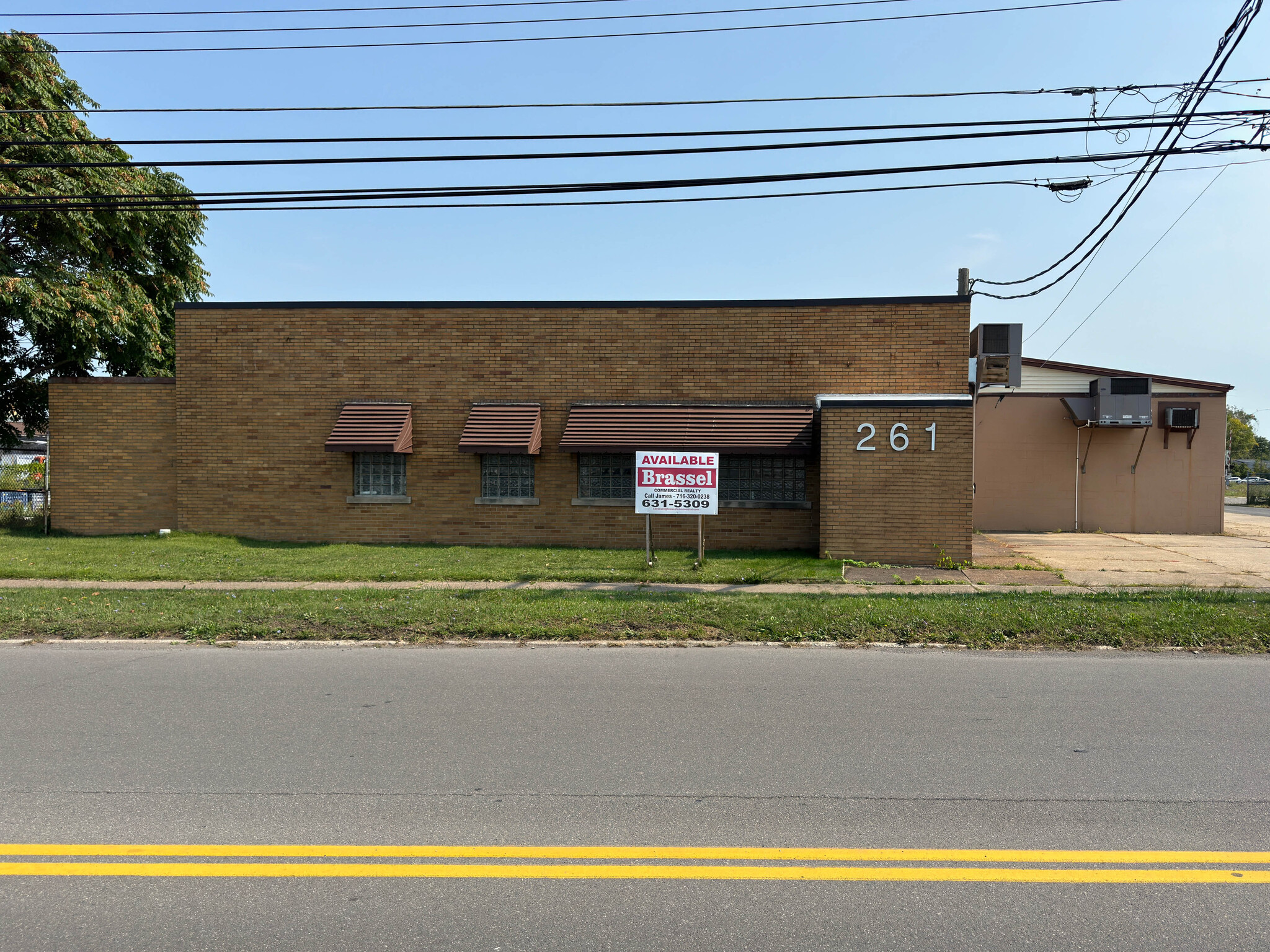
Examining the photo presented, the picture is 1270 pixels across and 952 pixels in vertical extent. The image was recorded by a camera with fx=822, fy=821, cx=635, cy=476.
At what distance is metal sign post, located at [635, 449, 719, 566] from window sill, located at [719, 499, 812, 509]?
2636mm

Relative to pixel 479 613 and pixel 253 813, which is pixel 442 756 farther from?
pixel 479 613

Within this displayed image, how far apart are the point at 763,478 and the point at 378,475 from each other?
7.39 m

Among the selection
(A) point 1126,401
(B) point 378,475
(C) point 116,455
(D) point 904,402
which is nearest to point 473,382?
(B) point 378,475

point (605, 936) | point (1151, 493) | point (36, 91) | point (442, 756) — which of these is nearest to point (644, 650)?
point (442, 756)

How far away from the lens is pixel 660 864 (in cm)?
363

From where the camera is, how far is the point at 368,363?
622 inches

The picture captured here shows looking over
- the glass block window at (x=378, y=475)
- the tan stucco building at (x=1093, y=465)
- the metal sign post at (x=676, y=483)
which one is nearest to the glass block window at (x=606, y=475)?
the metal sign post at (x=676, y=483)

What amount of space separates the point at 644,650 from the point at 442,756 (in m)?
3.26

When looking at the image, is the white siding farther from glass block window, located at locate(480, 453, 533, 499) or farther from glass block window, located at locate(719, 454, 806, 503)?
glass block window, located at locate(480, 453, 533, 499)

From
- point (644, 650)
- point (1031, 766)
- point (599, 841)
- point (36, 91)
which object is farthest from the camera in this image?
point (36, 91)

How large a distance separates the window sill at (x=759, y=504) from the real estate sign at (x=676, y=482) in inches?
103

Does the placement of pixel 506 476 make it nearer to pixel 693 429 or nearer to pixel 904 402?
pixel 693 429

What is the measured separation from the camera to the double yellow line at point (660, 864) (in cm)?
353

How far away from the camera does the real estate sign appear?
12602 millimetres
